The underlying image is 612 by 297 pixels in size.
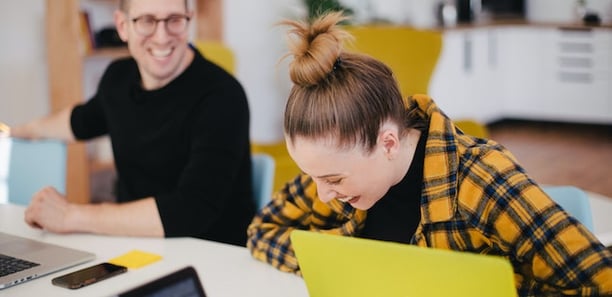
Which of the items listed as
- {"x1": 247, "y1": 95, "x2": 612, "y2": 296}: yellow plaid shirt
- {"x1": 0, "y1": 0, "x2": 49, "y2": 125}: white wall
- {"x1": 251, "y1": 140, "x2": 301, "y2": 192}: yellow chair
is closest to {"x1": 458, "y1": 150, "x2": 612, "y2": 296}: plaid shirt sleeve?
{"x1": 247, "y1": 95, "x2": 612, "y2": 296}: yellow plaid shirt

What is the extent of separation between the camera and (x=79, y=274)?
1749 millimetres

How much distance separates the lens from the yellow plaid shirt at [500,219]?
1373 millimetres

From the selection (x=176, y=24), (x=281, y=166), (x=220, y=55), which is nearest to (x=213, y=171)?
(x=176, y=24)

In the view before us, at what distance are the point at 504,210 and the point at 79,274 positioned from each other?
859 millimetres

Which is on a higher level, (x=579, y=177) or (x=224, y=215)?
(x=224, y=215)

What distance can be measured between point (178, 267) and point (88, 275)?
19cm

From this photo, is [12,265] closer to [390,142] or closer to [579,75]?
[390,142]

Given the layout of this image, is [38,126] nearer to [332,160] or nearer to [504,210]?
[332,160]

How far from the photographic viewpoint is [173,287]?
1186 mm

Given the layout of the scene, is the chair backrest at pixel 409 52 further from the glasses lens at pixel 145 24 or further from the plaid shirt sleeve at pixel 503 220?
the plaid shirt sleeve at pixel 503 220

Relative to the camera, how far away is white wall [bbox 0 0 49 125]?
14.8 feet

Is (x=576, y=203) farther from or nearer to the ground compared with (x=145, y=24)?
nearer to the ground

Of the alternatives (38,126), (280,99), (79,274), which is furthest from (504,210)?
(280,99)

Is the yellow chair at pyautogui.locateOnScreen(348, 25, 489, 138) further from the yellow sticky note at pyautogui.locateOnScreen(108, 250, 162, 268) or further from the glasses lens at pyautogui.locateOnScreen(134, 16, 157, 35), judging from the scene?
the yellow sticky note at pyautogui.locateOnScreen(108, 250, 162, 268)
